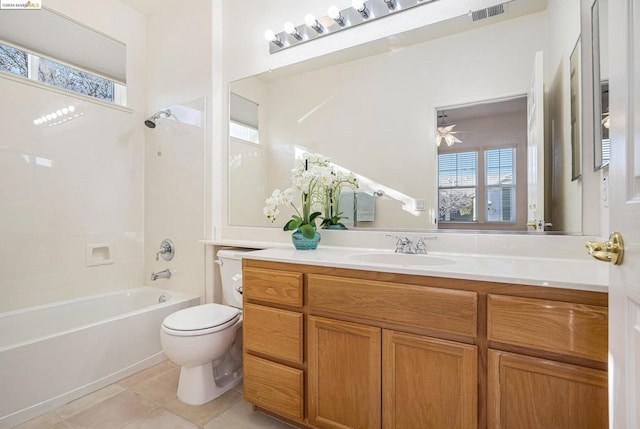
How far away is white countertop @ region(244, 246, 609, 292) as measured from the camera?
0.93 meters

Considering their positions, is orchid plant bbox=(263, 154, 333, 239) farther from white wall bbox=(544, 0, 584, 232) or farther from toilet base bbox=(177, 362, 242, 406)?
white wall bbox=(544, 0, 584, 232)

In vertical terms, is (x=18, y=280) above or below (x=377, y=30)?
below

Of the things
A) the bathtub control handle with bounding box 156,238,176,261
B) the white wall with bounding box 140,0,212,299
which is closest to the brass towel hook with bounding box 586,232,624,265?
the white wall with bounding box 140,0,212,299

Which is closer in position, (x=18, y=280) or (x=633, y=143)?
(x=633, y=143)

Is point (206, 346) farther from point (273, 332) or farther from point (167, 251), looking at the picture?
point (167, 251)

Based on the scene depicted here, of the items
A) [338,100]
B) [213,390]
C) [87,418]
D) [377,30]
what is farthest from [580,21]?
[87,418]

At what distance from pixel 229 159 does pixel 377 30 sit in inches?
53.0

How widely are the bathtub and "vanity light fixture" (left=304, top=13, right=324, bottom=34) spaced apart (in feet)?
7.02

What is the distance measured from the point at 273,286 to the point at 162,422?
0.94 m

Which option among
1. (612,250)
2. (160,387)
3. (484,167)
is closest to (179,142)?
(160,387)

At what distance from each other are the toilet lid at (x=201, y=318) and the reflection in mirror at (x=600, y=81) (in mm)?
1905

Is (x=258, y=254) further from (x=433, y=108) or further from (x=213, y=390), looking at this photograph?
(x=433, y=108)

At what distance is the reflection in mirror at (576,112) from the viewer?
129 cm

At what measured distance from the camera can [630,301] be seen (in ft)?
2.01
